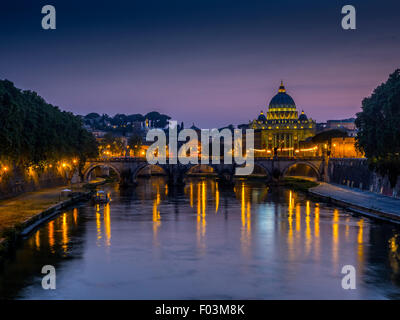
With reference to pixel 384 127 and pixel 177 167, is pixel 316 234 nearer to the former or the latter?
pixel 384 127

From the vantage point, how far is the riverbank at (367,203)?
5378cm

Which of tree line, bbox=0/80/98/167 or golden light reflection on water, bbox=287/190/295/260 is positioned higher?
tree line, bbox=0/80/98/167

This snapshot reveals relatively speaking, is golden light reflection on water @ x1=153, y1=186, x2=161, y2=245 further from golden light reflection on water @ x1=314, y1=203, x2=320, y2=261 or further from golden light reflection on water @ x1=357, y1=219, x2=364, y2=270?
golden light reflection on water @ x1=357, y1=219, x2=364, y2=270

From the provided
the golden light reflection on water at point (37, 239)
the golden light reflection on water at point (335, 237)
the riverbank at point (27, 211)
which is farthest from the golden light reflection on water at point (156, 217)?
the golden light reflection on water at point (335, 237)

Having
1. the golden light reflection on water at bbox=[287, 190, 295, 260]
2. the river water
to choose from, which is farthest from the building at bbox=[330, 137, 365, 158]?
the river water

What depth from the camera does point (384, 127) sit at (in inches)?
2633

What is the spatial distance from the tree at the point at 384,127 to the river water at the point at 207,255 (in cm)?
991

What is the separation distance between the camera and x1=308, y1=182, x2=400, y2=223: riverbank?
53.8m

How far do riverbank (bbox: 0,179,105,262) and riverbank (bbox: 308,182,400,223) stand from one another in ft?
108

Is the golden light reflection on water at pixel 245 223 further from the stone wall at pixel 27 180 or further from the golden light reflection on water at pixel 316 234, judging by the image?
the stone wall at pixel 27 180

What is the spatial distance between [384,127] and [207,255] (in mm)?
36364
